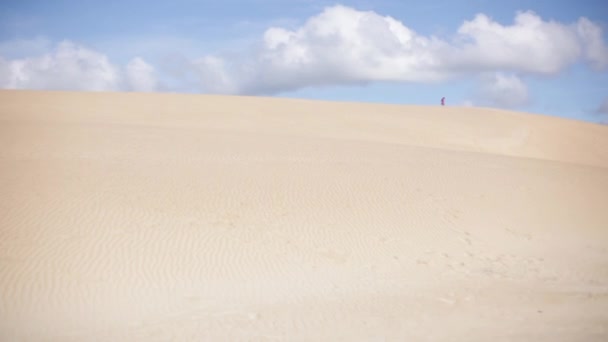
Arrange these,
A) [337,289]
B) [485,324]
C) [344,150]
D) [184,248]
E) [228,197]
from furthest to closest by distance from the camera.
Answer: [344,150], [228,197], [184,248], [337,289], [485,324]

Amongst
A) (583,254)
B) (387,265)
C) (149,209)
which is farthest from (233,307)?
(583,254)

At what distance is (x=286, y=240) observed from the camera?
11.7 meters

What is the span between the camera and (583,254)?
1216 centimetres

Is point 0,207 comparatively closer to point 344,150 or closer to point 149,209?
point 149,209

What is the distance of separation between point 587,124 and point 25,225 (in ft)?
120

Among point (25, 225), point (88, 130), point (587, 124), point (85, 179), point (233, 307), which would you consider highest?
point (587, 124)

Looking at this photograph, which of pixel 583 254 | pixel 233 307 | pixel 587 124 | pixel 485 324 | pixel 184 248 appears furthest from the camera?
pixel 587 124

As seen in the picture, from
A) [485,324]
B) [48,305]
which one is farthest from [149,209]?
[485,324]

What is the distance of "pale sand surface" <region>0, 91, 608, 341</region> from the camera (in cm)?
820

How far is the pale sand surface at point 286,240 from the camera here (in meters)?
8.20

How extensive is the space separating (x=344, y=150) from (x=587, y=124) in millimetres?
25425

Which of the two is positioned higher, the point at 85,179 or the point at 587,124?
the point at 587,124

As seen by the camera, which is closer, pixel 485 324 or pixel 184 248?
pixel 485 324

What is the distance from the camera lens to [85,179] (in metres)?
13.7
